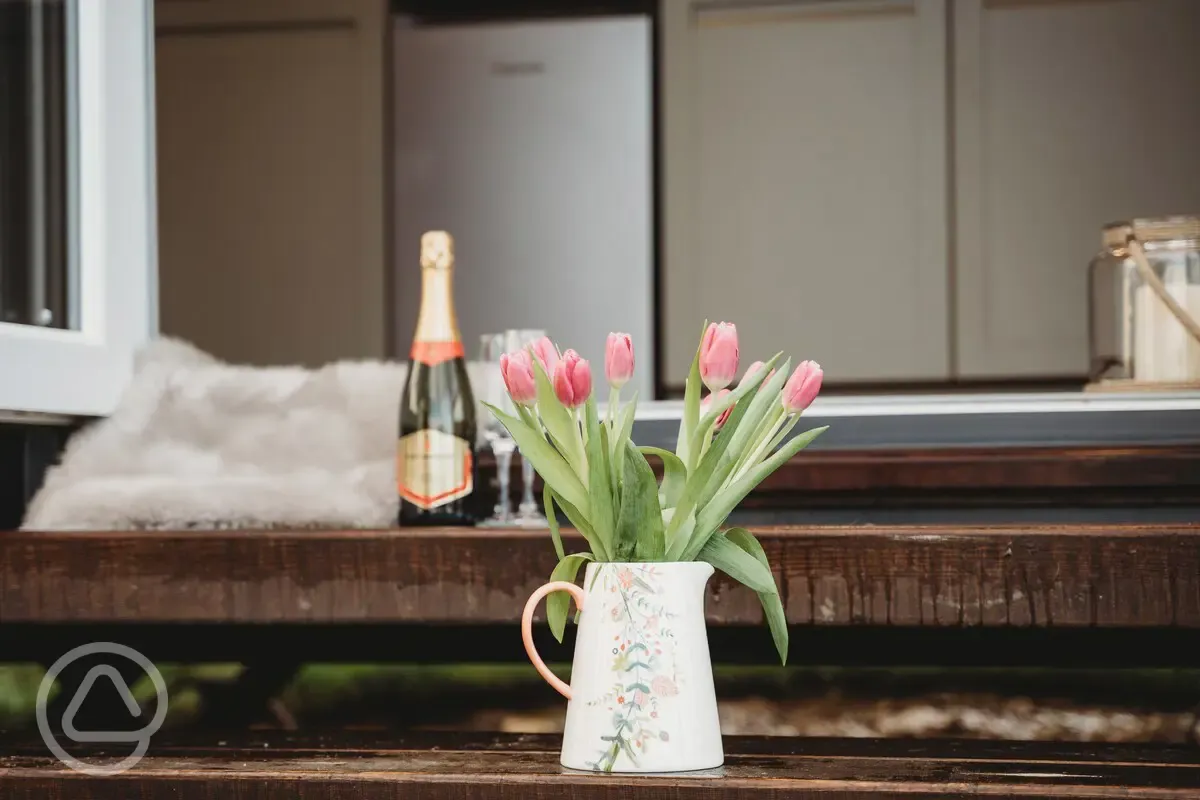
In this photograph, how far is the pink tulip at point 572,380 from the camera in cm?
64

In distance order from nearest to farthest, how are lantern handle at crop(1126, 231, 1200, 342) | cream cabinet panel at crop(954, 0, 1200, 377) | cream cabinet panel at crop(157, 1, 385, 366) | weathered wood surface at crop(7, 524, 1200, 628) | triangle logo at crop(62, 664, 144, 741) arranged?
weathered wood surface at crop(7, 524, 1200, 628) → triangle logo at crop(62, 664, 144, 741) → lantern handle at crop(1126, 231, 1200, 342) → cream cabinet panel at crop(954, 0, 1200, 377) → cream cabinet panel at crop(157, 1, 385, 366)

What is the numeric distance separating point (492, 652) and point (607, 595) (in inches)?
17.6

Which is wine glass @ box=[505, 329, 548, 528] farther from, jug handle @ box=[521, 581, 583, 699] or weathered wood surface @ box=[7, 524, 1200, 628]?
jug handle @ box=[521, 581, 583, 699]

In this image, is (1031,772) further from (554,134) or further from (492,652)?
(554,134)

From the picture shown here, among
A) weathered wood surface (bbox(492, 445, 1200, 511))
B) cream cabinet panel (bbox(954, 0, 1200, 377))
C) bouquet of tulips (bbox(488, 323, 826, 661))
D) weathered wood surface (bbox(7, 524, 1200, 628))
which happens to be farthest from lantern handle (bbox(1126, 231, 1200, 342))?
cream cabinet panel (bbox(954, 0, 1200, 377))

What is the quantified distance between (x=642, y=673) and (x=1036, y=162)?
6.35 ft

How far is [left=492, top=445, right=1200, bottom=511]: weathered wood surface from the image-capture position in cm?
108

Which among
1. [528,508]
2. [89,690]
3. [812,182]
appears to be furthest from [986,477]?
[812,182]

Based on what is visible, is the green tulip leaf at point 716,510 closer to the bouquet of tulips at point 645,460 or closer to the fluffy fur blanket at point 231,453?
the bouquet of tulips at point 645,460

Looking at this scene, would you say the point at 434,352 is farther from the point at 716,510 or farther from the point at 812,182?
the point at 812,182

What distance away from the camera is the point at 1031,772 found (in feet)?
2.32

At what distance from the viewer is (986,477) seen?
1100 millimetres

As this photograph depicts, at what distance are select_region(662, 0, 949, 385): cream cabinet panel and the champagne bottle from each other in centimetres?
125

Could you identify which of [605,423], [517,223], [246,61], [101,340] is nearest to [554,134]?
[517,223]
